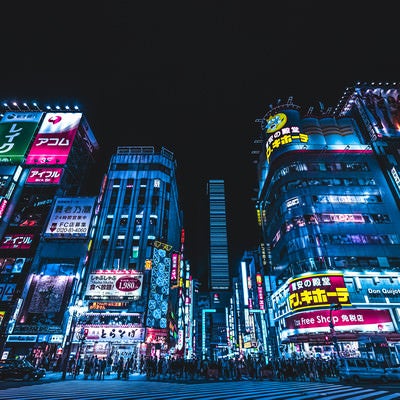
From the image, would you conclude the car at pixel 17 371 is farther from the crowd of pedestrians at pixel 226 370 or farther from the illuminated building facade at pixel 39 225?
the illuminated building facade at pixel 39 225

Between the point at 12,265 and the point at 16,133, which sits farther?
the point at 16,133

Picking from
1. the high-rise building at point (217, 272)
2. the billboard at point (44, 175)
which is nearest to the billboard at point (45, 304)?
the billboard at point (44, 175)

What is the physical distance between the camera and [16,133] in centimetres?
4416

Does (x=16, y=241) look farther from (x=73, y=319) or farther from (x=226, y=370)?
(x=226, y=370)

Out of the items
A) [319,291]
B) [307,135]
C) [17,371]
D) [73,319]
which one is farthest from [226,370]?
[307,135]

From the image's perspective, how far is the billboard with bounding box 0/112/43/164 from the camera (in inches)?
1654

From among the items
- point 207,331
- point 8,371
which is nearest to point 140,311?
point 8,371

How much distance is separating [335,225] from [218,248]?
9996 cm

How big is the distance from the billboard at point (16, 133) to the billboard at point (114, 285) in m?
24.7

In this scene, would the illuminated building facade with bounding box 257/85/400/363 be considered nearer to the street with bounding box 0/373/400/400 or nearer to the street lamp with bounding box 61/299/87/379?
the street with bounding box 0/373/400/400

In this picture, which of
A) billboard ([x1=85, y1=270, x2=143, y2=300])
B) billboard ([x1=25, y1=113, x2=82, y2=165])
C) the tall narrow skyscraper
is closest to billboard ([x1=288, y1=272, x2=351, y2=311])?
billboard ([x1=85, y1=270, x2=143, y2=300])

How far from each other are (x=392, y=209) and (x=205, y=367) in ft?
105

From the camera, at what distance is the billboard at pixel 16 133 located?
1654 inches

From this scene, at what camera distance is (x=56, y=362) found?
1170 inches
